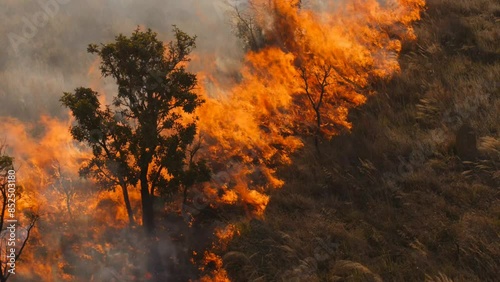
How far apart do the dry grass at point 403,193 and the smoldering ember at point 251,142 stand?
0.17 feet

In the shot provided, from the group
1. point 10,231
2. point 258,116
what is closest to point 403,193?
point 258,116

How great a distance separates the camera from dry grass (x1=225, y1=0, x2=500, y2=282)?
329 inches

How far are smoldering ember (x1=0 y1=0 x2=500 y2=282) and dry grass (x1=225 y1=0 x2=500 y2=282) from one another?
0.17 ft

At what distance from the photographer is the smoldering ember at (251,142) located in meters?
9.77

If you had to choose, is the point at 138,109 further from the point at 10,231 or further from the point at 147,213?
the point at 10,231

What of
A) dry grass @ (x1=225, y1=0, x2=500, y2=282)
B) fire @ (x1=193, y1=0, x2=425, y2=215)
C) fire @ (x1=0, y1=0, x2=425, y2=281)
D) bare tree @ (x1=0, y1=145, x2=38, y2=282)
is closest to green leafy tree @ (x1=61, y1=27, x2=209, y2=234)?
bare tree @ (x1=0, y1=145, x2=38, y2=282)

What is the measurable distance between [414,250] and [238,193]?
5.56 metres

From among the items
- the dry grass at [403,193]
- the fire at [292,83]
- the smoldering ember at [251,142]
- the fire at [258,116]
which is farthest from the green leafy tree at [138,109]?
the dry grass at [403,193]

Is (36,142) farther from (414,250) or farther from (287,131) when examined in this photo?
(414,250)

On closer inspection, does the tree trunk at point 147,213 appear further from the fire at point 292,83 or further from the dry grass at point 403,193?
the dry grass at point 403,193

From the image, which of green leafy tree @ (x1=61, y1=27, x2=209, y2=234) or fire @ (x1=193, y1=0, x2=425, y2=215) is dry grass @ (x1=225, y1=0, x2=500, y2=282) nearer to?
fire @ (x1=193, y1=0, x2=425, y2=215)

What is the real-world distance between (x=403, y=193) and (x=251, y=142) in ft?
17.7

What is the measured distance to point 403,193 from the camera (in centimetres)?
1059

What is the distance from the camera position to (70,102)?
33.7ft
